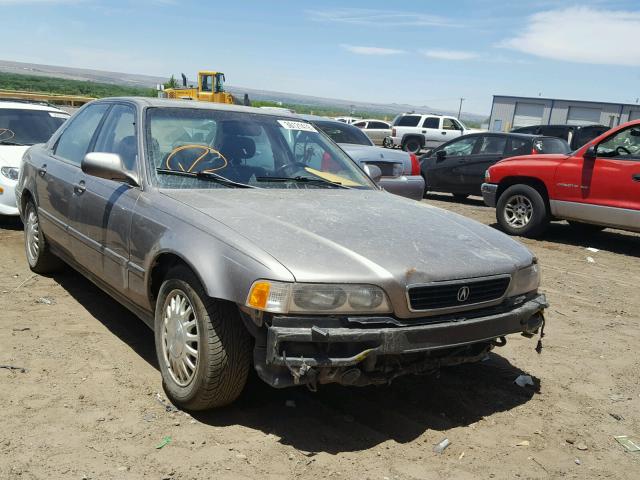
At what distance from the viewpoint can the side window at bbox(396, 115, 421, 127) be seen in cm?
2916

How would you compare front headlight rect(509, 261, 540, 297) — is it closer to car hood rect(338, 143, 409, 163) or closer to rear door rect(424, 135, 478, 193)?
car hood rect(338, 143, 409, 163)

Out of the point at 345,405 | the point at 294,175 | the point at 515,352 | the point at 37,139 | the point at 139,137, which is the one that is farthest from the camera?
the point at 37,139

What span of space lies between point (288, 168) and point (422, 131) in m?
25.2

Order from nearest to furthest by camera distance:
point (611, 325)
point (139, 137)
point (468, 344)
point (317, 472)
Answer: point (317, 472) < point (468, 344) < point (139, 137) < point (611, 325)

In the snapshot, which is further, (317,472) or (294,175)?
(294,175)

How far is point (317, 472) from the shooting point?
2842mm

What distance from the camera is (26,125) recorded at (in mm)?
8555

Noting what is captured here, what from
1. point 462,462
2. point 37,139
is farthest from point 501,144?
point 462,462

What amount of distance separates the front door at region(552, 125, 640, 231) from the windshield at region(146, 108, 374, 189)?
16.2 feet

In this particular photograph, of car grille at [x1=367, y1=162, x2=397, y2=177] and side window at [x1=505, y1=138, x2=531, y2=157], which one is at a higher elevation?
side window at [x1=505, y1=138, x2=531, y2=157]

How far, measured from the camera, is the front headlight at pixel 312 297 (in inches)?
107

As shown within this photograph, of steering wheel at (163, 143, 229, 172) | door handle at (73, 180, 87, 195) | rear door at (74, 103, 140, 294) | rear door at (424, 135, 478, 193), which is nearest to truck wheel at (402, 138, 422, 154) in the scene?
rear door at (424, 135, 478, 193)

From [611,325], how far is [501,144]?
757cm

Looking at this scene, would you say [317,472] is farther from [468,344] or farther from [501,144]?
[501,144]
